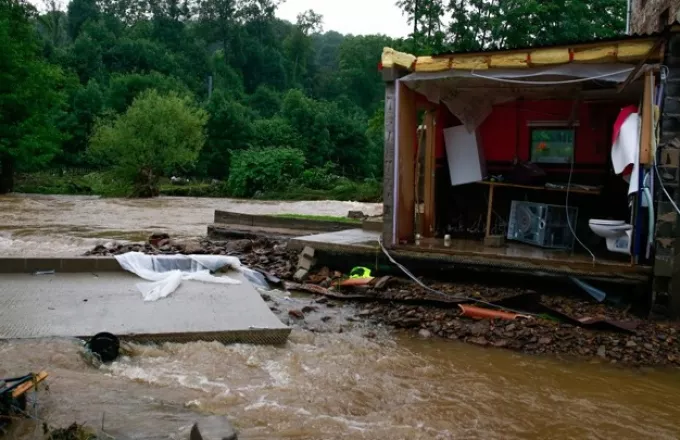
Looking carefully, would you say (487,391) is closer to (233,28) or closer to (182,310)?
(182,310)

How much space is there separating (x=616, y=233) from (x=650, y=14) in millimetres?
10974

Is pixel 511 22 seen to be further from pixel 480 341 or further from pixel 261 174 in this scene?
pixel 480 341

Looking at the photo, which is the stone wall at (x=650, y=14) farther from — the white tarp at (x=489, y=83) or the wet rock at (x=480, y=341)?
the wet rock at (x=480, y=341)

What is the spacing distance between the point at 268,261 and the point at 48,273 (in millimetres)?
3697

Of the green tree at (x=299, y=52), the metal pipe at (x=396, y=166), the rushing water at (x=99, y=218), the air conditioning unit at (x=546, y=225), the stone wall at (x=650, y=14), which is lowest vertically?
Result: the rushing water at (x=99, y=218)

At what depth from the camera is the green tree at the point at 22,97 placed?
98.0 ft

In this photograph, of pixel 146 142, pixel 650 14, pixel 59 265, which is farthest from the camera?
pixel 146 142

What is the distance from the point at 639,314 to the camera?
784 cm

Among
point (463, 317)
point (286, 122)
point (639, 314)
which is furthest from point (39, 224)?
point (286, 122)

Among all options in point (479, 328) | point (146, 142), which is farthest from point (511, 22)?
point (479, 328)

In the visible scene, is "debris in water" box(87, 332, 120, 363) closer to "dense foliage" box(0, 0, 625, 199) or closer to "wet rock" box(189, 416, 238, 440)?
"wet rock" box(189, 416, 238, 440)

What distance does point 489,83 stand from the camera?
1007 centimetres

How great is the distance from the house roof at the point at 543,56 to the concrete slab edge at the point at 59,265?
193 inches

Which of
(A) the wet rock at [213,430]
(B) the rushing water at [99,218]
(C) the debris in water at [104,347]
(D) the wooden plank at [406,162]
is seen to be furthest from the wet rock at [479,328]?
(B) the rushing water at [99,218]
